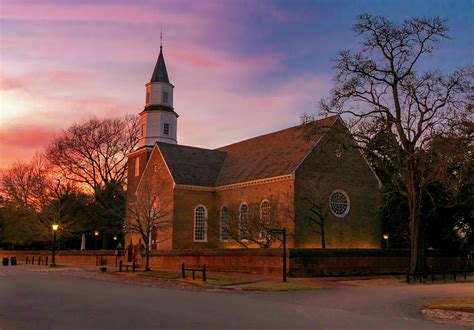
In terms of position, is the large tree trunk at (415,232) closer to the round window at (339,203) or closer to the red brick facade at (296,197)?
the red brick facade at (296,197)

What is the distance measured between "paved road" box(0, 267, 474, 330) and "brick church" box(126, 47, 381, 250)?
16.2 m

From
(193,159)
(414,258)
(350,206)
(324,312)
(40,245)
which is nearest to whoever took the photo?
(324,312)

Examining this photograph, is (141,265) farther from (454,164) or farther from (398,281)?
(454,164)

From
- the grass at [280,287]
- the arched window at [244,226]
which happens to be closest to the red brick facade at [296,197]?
the arched window at [244,226]

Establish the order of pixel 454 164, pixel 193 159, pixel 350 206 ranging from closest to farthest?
1. pixel 454 164
2. pixel 350 206
3. pixel 193 159

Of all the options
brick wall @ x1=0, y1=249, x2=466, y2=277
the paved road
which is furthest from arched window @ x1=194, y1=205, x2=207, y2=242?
the paved road

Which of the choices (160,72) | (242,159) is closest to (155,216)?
(242,159)

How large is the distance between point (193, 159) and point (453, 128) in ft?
93.0

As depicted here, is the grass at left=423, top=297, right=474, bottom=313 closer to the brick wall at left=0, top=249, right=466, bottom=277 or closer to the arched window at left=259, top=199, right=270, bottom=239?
the brick wall at left=0, top=249, right=466, bottom=277

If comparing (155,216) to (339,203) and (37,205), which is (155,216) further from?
(37,205)

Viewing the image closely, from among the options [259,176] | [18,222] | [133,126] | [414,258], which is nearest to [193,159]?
[259,176]

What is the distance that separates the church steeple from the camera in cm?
5481

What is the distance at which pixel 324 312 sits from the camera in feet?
48.2

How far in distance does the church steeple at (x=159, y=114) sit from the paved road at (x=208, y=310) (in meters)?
34.7
